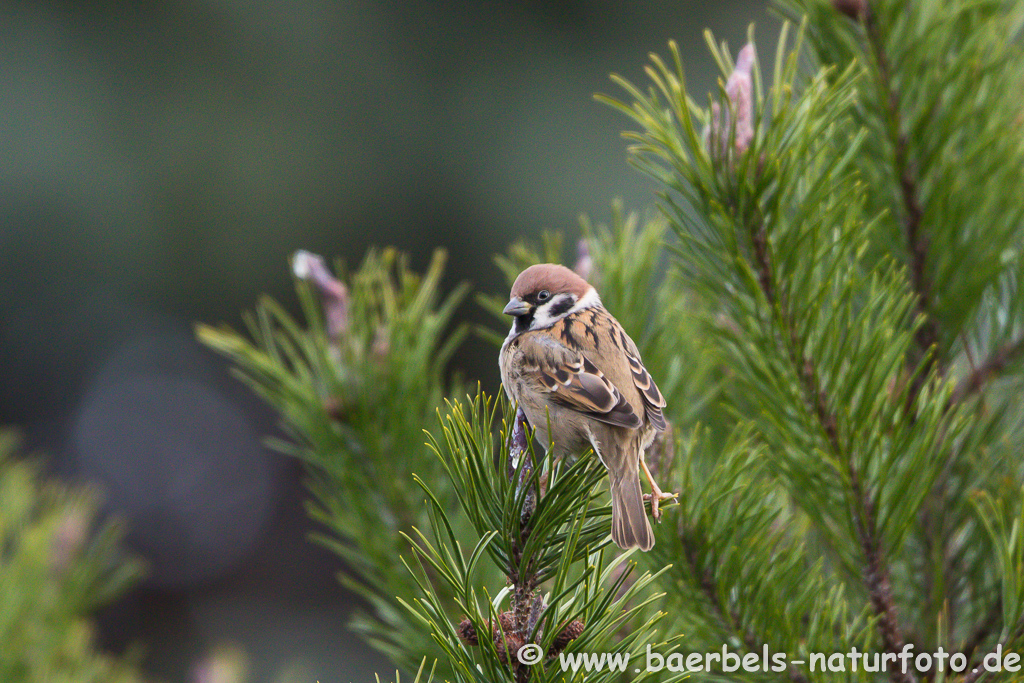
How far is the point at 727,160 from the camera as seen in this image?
0.80 m

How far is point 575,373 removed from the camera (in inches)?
40.0

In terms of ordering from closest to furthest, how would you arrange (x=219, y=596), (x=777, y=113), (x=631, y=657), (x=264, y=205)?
(x=631, y=657) → (x=777, y=113) → (x=264, y=205) → (x=219, y=596)

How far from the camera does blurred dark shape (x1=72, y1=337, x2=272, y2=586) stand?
3729 millimetres

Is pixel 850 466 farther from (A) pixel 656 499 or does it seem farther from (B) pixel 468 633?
(B) pixel 468 633

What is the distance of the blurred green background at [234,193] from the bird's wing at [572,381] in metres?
2.36

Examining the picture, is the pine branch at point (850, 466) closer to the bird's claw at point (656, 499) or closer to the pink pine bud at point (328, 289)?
the bird's claw at point (656, 499)

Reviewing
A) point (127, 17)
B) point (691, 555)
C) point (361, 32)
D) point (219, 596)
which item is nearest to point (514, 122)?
point (361, 32)

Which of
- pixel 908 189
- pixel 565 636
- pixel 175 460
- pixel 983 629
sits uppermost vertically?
pixel 908 189

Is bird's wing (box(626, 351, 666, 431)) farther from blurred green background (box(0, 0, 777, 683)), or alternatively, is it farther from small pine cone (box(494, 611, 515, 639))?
blurred green background (box(0, 0, 777, 683))

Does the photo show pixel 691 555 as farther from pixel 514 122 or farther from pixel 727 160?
pixel 514 122

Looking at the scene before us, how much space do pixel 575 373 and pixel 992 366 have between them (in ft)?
1.55

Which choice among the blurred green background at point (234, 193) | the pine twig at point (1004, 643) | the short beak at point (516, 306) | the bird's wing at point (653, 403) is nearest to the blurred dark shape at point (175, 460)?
the blurred green background at point (234, 193)

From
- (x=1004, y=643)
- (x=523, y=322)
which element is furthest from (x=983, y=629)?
(x=523, y=322)

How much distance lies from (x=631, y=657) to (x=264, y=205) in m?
3.08
